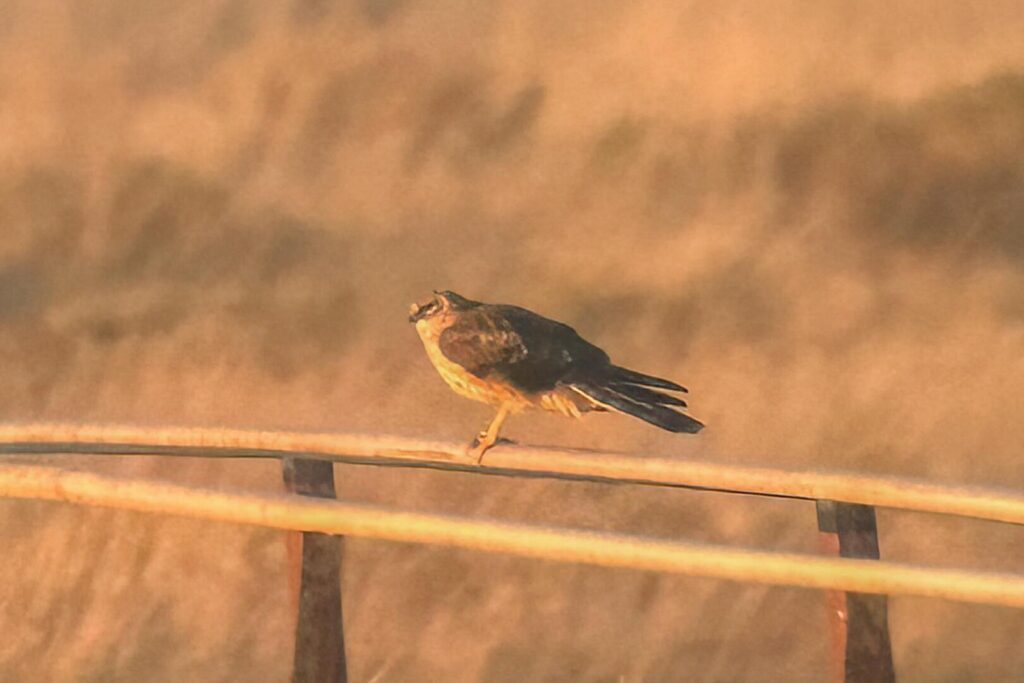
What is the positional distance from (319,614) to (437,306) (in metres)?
0.79

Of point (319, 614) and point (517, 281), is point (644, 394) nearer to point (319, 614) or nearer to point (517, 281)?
point (319, 614)

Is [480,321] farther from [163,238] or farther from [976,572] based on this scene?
[163,238]

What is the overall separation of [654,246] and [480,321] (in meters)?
2.41

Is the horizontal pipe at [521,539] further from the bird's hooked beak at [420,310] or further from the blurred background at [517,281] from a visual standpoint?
the blurred background at [517,281]

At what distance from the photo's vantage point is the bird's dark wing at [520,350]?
299cm

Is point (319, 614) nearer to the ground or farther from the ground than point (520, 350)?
nearer to the ground

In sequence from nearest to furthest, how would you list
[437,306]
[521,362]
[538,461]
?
[538,461]
[521,362]
[437,306]

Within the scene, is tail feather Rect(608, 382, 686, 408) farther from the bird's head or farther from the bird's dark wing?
the bird's head

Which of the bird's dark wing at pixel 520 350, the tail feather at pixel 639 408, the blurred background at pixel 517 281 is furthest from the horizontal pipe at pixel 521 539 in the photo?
the blurred background at pixel 517 281

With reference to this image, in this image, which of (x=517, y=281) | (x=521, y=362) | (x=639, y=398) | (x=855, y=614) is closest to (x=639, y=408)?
(x=639, y=398)

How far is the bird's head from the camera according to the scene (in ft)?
10.3

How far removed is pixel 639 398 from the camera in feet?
9.43

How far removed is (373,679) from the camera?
4.94 metres

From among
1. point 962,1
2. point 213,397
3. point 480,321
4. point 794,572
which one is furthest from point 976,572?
point 213,397
